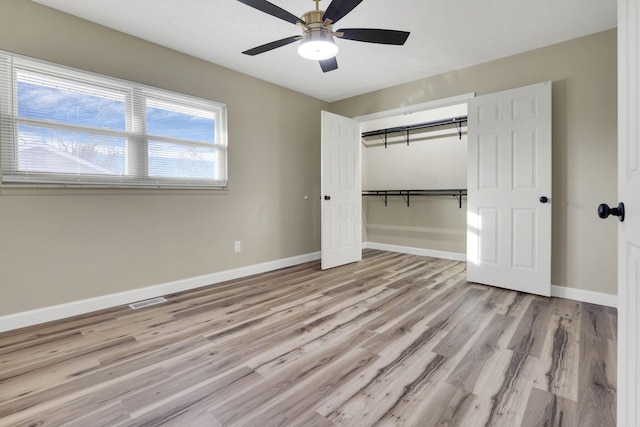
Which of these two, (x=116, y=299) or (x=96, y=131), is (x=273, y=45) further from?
(x=116, y=299)

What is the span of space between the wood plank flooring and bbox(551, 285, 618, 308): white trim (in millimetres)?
143

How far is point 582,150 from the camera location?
301 centimetres

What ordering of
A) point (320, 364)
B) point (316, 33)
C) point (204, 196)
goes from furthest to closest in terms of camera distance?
point (204, 196) → point (316, 33) → point (320, 364)

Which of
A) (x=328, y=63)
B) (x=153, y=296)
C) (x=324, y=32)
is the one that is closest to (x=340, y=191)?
(x=328, y=63)

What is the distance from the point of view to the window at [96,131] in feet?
7.88

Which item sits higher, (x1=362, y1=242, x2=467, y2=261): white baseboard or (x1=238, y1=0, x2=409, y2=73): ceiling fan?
(x1=238, y1=0, x2=409, y2=73): ceiling fan

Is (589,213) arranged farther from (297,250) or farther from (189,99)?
(189,99)

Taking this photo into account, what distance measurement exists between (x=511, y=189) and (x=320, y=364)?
2.73 m

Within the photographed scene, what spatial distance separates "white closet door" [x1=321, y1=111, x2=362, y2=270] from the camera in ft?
14.0

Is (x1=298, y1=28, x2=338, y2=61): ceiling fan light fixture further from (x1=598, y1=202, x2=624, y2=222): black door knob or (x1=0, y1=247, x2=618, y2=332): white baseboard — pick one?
(x1=0, y1=247, x2=618, y2=332): white baseboard

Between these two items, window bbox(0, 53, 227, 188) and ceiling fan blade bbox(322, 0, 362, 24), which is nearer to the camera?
ceiling fan blade bbox(322, 0, 362, 24)

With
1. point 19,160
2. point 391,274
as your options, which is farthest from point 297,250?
point 19,160
